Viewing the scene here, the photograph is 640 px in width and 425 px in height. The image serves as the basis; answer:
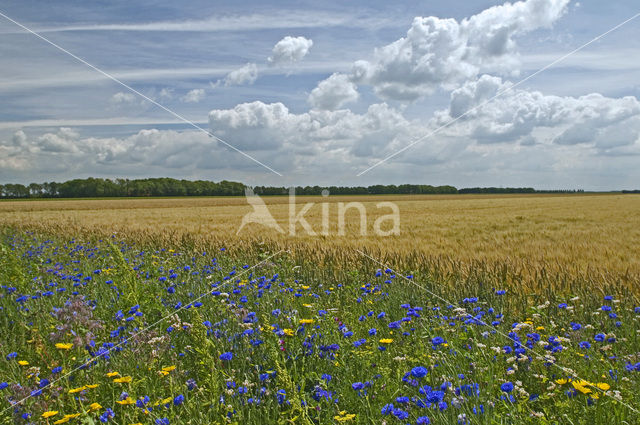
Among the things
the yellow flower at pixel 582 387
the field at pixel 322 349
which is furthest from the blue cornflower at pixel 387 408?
the yellow flower at pixel 582 387

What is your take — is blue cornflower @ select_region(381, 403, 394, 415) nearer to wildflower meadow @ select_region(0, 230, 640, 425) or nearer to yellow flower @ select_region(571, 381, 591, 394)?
wildflower meadow @ select_region(0, 230, 640, 425)

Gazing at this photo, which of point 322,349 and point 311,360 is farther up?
point 322,349

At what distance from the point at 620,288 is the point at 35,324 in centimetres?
711

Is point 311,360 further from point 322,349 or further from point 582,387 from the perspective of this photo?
point 582,387

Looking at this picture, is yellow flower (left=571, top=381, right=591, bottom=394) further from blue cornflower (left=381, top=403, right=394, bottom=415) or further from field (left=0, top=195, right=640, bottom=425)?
blue cornflower (left=381, top=403, right=394, bottom=415)

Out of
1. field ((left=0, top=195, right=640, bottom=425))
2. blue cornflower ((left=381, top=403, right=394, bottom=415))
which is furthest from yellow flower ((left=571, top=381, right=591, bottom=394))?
blue cornflower ((left=381, top=403, right=394, bottom=415))

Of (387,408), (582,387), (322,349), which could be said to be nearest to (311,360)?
(322,349)

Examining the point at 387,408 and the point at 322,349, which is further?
the point at 322,349

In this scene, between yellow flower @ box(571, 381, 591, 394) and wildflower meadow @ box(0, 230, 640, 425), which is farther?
wildflower meadow @ box(0, 230, 640, 425)

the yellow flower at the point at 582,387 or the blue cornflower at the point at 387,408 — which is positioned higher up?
the yellow flower at the point at 582,387

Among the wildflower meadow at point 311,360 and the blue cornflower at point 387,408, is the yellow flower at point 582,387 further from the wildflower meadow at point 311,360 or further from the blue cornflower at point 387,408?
the blue cornflower at point 387,408

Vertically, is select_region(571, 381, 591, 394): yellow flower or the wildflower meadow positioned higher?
select_region(571, 381, 591, 394): yellow flower

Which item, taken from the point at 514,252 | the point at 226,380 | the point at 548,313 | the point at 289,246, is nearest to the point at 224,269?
the point at 289,246

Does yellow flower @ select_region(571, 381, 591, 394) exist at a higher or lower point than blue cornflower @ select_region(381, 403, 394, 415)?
higher
